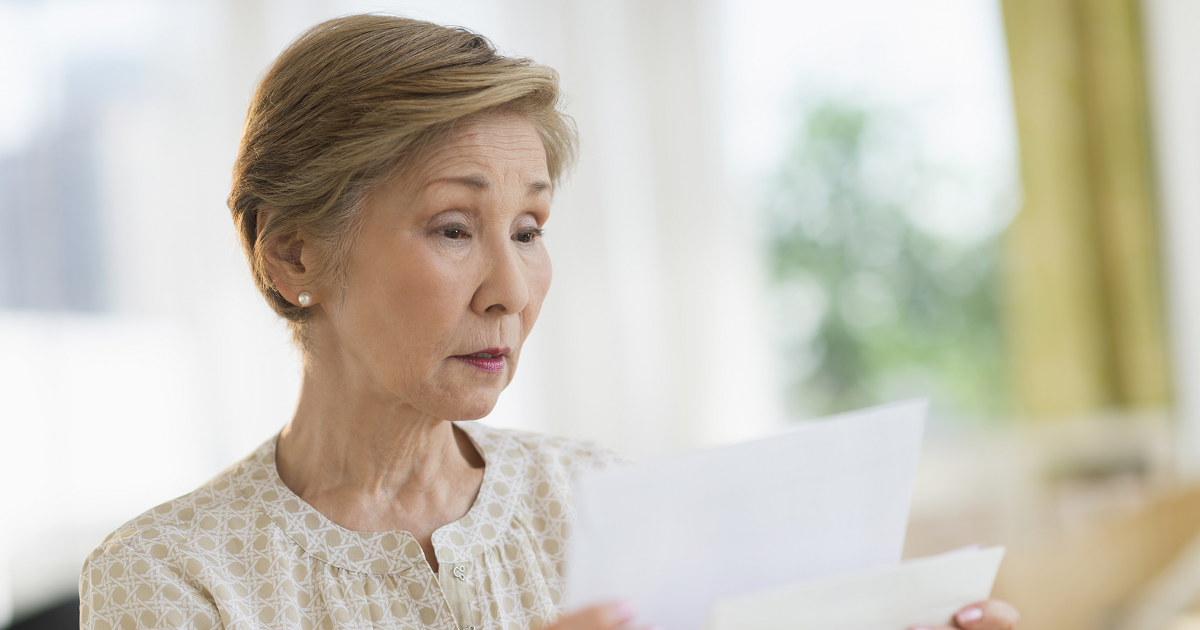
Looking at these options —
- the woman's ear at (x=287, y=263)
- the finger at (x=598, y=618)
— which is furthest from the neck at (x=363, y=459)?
the finger at (x=598, y=618)

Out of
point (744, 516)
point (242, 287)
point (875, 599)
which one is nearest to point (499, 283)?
point (744, 516)

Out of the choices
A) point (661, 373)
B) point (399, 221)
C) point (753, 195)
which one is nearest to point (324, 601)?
point (399, 221)

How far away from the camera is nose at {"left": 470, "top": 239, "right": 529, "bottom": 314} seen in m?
1.06

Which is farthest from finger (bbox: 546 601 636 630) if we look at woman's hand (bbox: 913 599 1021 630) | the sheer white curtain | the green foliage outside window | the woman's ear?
the green foliage outside window

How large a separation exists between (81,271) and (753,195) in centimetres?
228

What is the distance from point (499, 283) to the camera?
106cm

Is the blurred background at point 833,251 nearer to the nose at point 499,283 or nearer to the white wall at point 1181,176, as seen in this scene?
the white wall at point 1181,176

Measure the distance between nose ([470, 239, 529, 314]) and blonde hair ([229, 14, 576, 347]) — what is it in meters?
0.15

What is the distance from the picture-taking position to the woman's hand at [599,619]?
0.76 metres

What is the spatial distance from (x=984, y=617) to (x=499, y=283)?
0.61 m

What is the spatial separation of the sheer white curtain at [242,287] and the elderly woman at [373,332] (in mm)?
1188

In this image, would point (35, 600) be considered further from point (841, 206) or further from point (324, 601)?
point (841, 206)

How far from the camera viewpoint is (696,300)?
3.26 meters

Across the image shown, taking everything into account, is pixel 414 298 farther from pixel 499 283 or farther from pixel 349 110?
pixel 349 110
